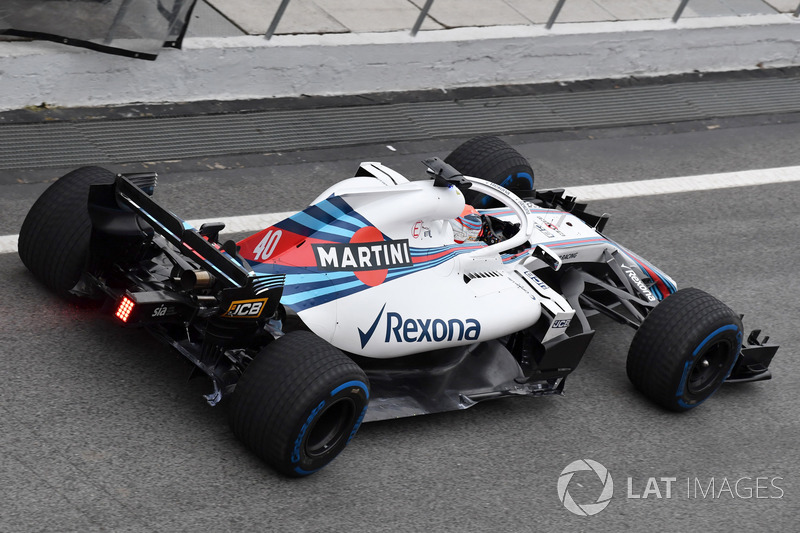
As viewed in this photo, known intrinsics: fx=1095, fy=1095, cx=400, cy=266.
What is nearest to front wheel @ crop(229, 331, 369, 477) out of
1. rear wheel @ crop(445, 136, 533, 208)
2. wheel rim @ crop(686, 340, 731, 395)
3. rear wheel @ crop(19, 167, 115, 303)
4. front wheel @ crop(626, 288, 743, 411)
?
rear wheel @ crop(19, 167, 115, 303)

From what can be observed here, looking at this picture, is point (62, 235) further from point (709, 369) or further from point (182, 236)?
point (709, 369)

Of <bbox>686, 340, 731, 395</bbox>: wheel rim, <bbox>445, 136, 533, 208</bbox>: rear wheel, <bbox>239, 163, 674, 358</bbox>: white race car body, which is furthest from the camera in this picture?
<bbox>445, 136, 533, 208</bbox>: rear wheel

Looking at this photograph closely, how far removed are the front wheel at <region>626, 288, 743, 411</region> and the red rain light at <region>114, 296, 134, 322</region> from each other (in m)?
3.07

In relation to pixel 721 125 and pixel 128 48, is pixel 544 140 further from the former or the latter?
pixel 128 48

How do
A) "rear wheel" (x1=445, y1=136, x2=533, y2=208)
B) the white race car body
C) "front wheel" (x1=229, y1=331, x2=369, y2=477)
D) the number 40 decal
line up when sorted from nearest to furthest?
"front wheel" (x1=229, y1=331, x2=369, y2=477), the white race car body, the number 40 decal, "rear wheel" (x1=445, y1=136, x2=533, y2=208)

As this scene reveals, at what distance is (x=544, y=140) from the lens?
33.8ft

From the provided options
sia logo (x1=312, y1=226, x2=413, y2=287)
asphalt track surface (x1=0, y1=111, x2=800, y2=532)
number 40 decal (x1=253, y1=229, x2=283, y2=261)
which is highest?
sia logo (x1=312, y1=226, x2=413, y2=287)

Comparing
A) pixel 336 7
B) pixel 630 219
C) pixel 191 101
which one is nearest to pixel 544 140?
pixel 630 219

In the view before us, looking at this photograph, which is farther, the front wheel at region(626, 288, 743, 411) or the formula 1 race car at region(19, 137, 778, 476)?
the front wheel at region(626, 288, 743, 411)

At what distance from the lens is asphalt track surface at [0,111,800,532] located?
207 inches

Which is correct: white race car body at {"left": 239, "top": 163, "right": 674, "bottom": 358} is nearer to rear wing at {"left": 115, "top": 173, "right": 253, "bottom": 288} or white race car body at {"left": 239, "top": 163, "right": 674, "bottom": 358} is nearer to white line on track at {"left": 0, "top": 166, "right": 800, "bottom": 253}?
rear wing at {"left": 115, "top": 173, "right": 253, "bottom": 288}

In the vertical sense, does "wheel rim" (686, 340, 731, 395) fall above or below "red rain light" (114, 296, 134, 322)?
above

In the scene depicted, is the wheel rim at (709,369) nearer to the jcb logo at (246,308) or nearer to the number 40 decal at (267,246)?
the number 40 decal at (267,246)

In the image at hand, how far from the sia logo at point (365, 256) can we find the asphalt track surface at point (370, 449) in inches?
33.7
